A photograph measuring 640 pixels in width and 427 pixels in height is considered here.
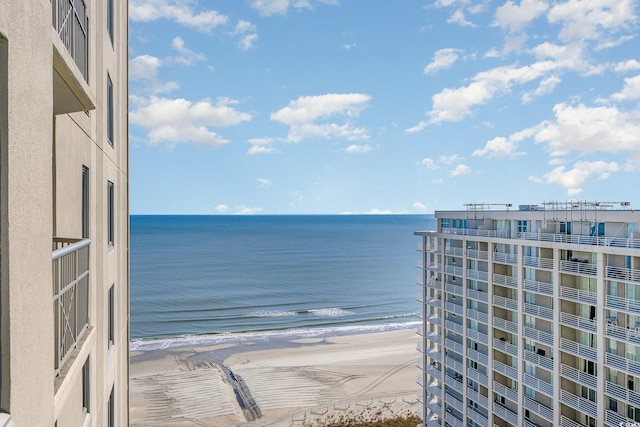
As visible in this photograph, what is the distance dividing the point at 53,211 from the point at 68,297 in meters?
1.04

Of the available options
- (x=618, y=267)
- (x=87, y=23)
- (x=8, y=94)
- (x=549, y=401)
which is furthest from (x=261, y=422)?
(x=8, y=94)

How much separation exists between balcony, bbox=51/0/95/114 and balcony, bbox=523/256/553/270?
22.6 meters

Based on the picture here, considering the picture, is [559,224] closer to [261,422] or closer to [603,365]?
[603,365]

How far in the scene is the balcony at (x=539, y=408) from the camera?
74.9 ft

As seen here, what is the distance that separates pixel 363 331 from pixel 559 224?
132 ft

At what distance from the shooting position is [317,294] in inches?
3071

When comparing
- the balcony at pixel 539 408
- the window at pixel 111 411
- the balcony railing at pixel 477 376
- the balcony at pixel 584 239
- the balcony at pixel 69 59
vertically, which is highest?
the balcony at pixel 69 59

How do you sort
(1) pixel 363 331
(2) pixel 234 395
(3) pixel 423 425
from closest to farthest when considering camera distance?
(3) pixel 423 425, (2) pixel 234 395, (1) pixel 363 331

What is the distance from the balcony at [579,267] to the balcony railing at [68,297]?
2137 centimetres

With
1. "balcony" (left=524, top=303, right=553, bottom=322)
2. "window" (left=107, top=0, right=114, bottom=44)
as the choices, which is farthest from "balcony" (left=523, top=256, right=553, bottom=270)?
"window" (left=107, top=0, right=114, bottom=44)

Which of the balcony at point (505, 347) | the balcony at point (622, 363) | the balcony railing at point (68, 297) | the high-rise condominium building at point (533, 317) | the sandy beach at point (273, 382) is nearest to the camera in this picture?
the balcony railing at point (68, 297)

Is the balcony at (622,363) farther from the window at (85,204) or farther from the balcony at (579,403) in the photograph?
the window at (85,204)

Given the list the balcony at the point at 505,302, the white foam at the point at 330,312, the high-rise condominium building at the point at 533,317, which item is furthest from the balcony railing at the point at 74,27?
the white foam at the point at 330,312

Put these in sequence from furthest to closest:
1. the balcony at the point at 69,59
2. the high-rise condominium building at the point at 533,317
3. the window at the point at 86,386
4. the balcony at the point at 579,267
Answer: the balcony at the point at 579,267
the high-rise condominium building at the point at 533,317
the window at the point at 86,386
the balcony at the point at 69,59
